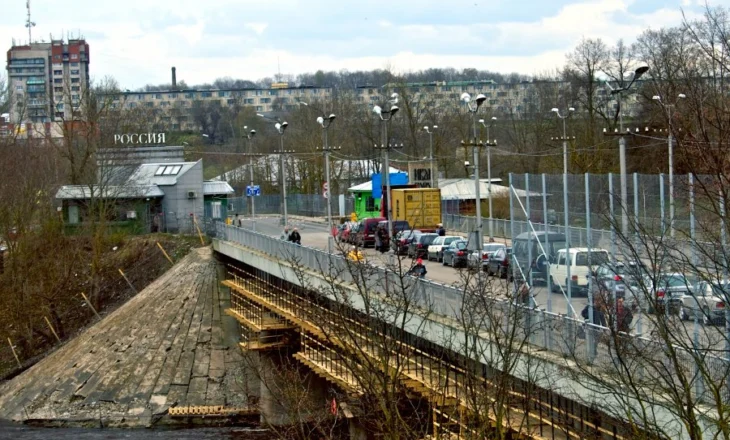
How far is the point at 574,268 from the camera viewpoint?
2211cm

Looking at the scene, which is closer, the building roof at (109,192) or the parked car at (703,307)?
the parked car at (703,307)

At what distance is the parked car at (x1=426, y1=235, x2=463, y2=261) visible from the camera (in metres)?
45.7

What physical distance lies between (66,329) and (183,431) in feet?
70.8

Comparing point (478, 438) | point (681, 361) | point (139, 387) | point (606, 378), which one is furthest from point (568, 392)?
point (139, 387)

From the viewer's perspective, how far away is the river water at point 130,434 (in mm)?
40875

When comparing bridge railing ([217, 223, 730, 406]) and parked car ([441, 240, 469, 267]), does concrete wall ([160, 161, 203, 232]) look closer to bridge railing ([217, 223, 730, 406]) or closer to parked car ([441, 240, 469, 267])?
parked car ([441, 240, 469, 267])

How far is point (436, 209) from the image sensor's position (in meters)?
58.6

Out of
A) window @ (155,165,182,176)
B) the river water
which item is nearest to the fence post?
the river water

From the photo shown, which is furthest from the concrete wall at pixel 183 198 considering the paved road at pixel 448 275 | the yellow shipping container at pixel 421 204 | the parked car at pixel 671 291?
the parked car at pixel 671 291

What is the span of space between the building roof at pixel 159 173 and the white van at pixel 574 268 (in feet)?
176

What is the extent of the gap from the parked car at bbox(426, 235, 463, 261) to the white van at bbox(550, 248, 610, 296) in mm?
21842

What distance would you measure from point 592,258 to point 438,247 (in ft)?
83.9

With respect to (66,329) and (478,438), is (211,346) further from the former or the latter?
(478,438)

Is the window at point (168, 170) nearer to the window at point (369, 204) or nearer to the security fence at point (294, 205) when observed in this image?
the security fence at point (294, 205)
